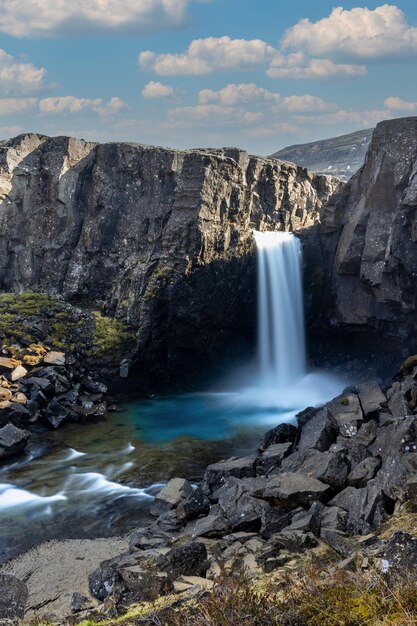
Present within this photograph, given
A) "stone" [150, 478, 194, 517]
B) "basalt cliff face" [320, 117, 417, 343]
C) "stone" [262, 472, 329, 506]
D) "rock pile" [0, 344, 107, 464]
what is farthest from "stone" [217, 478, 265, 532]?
"basalt cliff face" [320, 117, 417, 343]

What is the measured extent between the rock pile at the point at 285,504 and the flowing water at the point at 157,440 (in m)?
2.62

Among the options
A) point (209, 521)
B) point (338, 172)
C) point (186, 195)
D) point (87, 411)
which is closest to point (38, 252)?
point (186, 195)

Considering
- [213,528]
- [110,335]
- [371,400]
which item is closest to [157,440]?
[371,400]

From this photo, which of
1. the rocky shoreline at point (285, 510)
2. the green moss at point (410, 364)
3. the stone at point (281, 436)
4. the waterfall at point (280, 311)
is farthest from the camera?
the waterfall at point (280, 311)

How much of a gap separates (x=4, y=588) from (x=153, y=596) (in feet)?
12.5

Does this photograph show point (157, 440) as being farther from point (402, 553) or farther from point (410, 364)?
point (402, 553)

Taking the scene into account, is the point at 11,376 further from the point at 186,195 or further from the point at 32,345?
the point at 186,195

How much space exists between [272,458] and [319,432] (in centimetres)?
171

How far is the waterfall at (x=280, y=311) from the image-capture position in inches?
1344

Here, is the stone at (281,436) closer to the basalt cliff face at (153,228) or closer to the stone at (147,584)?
the stone at (147,584)

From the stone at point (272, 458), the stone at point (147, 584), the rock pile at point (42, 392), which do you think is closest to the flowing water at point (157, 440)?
the rock pile at point (42, 392)

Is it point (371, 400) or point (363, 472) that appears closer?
point (363, 472)

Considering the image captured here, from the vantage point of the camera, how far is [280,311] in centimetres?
3447

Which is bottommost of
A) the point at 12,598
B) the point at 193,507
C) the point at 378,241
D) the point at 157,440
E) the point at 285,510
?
the point at 157,440
